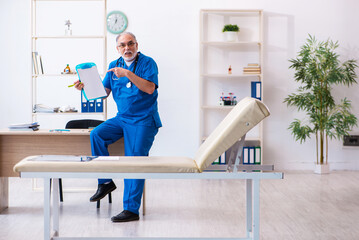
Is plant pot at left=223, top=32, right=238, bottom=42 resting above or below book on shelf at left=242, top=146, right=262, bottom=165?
above

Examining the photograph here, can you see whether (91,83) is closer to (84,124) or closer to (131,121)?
(131,121)

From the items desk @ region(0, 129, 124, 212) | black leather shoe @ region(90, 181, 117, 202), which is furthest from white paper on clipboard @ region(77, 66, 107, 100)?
black leather shoe @ region(90, 181, 117, 202)

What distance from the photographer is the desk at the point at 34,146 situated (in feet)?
11.3

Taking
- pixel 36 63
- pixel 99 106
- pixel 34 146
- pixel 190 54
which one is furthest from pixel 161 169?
pixel 190 54

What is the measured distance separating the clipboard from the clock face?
7.81 ft

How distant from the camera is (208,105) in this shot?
18.1ft

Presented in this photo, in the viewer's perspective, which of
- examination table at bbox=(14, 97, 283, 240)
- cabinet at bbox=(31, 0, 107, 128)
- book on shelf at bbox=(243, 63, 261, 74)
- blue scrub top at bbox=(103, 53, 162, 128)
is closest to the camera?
examination table at bbox=(14, 97, 283, 240)

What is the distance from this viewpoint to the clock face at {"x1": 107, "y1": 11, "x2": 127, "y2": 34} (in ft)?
17.8

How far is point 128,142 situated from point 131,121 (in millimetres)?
145

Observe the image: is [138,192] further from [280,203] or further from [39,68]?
[39,68]

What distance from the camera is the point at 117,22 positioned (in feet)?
17.9

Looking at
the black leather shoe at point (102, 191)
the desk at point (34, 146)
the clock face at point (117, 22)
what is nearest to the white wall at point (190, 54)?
the clock face at point (117, 22)

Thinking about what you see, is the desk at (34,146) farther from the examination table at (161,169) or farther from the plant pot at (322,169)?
the plant pot at (322,169)

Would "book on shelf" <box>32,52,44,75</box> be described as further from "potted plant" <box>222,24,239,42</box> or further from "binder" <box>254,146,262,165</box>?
"binder" <box>254,146,262,165</box>
